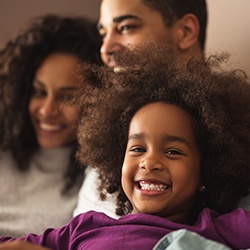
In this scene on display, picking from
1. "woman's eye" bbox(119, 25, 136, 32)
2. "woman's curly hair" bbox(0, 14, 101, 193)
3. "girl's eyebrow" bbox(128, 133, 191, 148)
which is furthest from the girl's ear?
"girl's eyebrow" bbox(128, 133, 191, 148)

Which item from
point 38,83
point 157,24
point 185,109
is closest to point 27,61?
point 38,83

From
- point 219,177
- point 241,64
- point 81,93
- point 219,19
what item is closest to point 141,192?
point 219,177

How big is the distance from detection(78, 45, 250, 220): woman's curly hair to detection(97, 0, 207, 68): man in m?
0.37

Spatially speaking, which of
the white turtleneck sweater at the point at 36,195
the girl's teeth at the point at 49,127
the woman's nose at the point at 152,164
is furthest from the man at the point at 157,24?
the woman's nose at the point at 152,164

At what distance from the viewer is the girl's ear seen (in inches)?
64.5

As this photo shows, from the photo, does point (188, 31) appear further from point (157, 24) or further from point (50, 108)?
point (50, 108)

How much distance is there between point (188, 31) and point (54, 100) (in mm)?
531

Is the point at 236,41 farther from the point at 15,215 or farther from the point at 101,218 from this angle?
the point at 15,215

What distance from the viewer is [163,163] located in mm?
1053

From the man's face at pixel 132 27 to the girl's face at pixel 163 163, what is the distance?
1.83ft

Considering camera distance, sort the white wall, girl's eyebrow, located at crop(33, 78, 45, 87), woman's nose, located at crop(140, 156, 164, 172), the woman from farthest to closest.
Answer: girl's eyebrow, located at crop(33, 78, 45, 87) → the woman → the white wall → woman's nose, located at crop(140, 156, 164, 172)

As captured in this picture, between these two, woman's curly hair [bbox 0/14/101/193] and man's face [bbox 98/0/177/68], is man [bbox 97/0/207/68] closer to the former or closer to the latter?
man's face [bbox 98/0/177/68]

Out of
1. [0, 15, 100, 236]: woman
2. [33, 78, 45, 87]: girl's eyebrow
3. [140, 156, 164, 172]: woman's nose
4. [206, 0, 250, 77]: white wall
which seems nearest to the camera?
[140, 156, 164, 172]: woman's nose

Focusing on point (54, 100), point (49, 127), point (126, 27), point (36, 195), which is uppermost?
point (126, 27)
